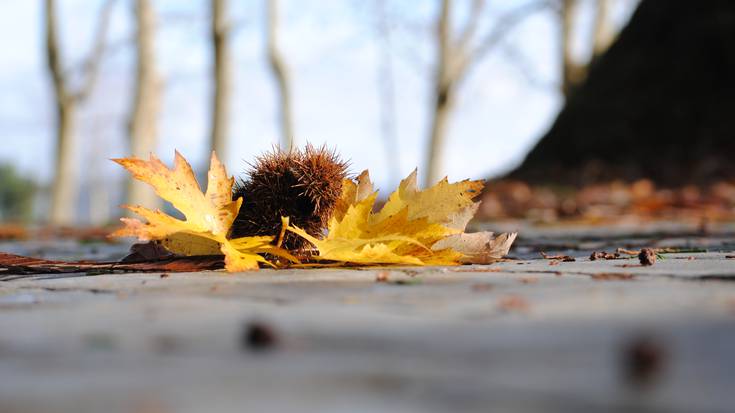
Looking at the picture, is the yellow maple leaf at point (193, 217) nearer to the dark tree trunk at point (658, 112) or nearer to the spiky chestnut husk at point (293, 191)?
the spiky chestnut husk at point (293, 191)

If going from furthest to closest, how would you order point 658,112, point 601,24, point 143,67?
point 601,24
point 143,67
point 658,112

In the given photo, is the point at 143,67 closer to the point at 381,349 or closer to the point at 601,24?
the point at 601,24

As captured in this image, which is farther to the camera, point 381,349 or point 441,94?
point 441,94

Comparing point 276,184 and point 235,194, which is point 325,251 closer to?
point 276,184

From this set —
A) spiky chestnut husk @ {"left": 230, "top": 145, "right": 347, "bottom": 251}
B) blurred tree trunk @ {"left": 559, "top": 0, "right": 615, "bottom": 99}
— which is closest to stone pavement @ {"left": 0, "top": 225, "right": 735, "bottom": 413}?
spiky chestnut husk @ {"left": 230, "top": 145, "right": 347, "bottom": 251}

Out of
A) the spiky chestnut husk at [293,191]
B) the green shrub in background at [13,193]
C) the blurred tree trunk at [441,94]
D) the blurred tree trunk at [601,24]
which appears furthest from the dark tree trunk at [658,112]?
the green shrub in background at [13,193]

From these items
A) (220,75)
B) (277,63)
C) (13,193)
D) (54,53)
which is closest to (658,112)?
(220,75)

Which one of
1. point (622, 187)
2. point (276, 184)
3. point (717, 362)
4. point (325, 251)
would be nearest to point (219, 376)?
point (717, 362)
